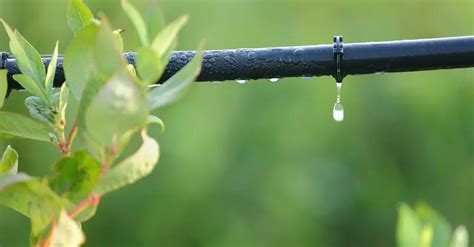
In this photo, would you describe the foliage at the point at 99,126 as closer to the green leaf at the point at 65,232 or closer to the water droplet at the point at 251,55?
the green leaf at the point at 65,232

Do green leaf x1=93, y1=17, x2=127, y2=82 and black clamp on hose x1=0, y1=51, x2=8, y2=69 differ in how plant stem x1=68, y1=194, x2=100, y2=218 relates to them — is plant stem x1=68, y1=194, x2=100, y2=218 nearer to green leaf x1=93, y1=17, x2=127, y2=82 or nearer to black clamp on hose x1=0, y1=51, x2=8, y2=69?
green leaf x1=93, y1=17, x2=127, y2=82

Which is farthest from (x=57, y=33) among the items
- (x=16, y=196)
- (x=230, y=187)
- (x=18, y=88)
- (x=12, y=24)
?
(x=16, y=196)

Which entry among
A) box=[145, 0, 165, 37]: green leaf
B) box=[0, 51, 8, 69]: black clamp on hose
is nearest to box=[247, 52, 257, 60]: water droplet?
box=[0, 51, 8, 69]: black clamp on hose

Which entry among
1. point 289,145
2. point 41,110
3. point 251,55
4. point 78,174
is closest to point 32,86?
point 41,110

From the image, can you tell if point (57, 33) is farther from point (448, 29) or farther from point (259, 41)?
point (448, 29)

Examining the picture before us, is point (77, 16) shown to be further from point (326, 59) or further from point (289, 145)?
point (289, 145)

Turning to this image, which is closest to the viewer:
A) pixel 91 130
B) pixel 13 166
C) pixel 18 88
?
pixel 91 130
